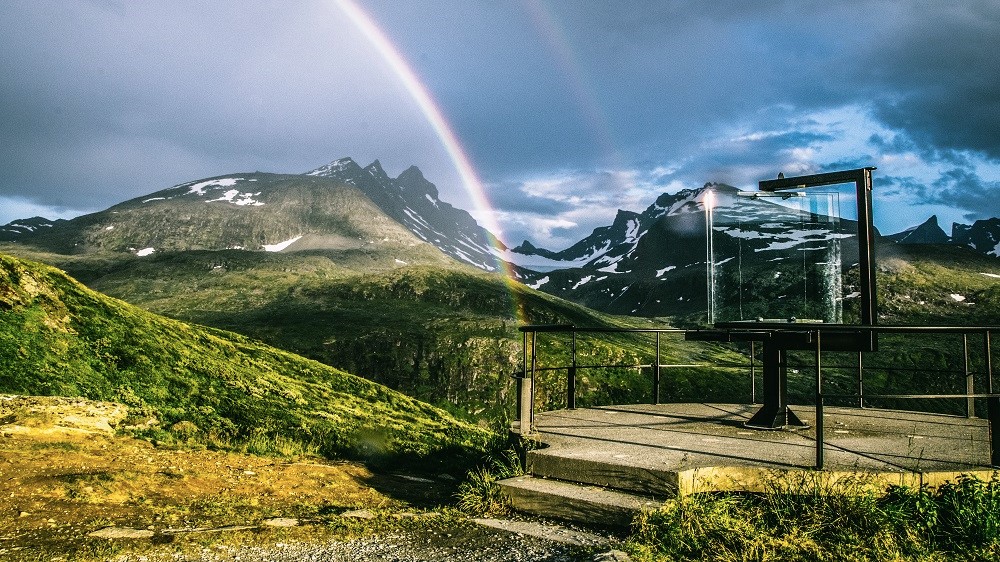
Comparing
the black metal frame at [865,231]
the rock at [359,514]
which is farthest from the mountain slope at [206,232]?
the rock at [359,514]

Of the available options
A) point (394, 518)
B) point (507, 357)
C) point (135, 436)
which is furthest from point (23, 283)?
point (507, 357)

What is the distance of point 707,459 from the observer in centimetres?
750

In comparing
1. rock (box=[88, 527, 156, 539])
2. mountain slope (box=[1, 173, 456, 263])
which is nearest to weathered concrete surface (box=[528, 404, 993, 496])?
rock (box=[88, 527, 156, 539])

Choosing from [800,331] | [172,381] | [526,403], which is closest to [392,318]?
[172,381]

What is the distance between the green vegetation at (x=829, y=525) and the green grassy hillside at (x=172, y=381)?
6.95 metres

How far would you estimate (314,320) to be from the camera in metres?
59.6

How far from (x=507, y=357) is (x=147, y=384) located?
36366mm

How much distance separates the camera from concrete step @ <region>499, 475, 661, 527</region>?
22.3 feet

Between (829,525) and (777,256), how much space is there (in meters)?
5.12

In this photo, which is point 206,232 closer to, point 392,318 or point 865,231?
point 392,318

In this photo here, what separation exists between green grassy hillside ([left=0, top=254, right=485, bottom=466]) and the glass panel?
590 cm

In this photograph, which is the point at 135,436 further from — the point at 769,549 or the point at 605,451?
the point at 769,549

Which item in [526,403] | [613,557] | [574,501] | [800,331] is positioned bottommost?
[613,557]

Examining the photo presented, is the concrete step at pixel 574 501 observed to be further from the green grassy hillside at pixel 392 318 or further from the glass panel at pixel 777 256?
the green grassy hillside at pixel 392 318
